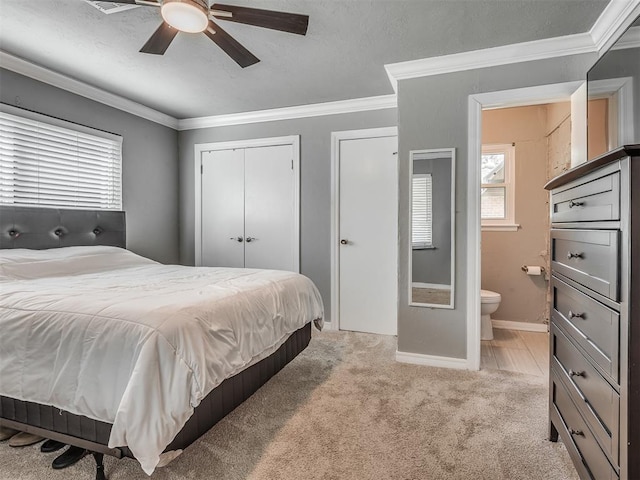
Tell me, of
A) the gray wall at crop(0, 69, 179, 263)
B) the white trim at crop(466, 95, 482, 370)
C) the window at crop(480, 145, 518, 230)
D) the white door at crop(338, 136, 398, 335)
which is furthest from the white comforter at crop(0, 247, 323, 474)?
the window at crop(480, 145, 518, 230)

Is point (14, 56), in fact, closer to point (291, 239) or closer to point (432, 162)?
point (291, 239)

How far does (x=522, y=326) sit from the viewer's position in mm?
3863

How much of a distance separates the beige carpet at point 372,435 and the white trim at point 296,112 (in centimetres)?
256

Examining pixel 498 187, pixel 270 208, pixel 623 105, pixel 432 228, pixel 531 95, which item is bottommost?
pixel 432 228

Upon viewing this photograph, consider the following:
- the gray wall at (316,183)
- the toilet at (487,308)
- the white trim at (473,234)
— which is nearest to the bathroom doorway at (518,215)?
the toilet at (487,308)

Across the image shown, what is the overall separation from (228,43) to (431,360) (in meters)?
2.65

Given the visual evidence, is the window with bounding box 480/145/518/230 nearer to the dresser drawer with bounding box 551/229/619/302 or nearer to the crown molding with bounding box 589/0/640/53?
the crown molding with bounding box 589/0/640/53

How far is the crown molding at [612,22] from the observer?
1968mm

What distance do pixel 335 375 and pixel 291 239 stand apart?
5.80 feet

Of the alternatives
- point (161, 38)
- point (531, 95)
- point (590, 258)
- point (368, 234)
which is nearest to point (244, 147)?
point (368, 234)

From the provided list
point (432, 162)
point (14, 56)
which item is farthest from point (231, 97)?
point (432, 162)

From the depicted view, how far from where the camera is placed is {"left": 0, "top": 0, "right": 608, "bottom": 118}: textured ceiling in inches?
83.6

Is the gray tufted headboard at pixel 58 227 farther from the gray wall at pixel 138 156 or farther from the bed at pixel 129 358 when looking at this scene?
the bed at pixel 129 358

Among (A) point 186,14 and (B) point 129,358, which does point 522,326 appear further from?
(A) point 186,14
